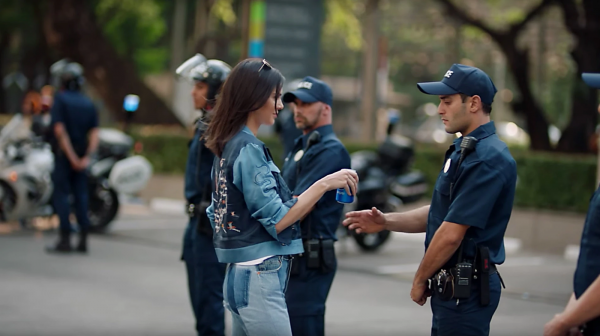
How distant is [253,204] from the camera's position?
155 inches

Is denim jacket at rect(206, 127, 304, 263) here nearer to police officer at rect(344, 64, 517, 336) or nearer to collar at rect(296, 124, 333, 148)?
police officer at rect(344, 64, 517, 336)

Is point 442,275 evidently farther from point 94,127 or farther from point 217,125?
point 94,127

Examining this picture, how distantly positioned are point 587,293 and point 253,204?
1413 mm

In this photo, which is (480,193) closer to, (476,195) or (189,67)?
(476,195)

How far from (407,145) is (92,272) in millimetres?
4600

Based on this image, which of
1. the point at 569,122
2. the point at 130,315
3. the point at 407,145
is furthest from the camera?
the point at 569,122

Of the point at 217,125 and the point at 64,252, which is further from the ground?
A: the point at 217,125

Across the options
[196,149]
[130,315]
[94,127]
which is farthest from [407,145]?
[196,149]

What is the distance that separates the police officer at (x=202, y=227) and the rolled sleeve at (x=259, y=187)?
5.29ft

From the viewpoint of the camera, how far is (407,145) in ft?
39.9

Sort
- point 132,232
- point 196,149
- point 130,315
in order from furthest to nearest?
1. point 132,232
2. point 130,315
3. point 196,149

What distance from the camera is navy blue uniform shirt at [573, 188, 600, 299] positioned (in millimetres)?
3391

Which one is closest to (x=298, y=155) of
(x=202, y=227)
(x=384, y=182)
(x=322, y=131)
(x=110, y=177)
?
(x=322, y=131)

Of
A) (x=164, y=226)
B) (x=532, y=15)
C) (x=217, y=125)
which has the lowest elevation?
(x=164, y=226)
